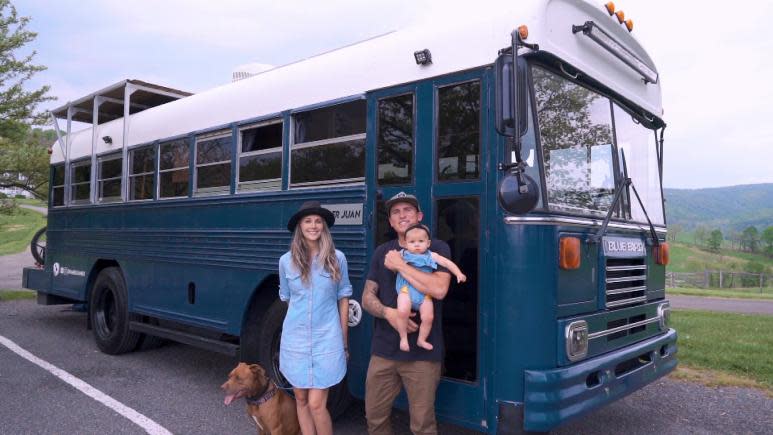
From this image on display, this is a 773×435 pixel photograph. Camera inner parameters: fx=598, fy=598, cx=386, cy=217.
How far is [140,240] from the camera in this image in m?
6.45

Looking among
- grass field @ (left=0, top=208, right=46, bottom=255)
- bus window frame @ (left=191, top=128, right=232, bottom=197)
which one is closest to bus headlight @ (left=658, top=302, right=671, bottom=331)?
bus window frame @ (left=191, top=128, right=232, bottom=197)

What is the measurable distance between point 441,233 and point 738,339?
277 inches

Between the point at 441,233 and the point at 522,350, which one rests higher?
the point at 441,233

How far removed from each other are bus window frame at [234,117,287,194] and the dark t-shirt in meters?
1.61

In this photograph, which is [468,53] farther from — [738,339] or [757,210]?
[757,210]

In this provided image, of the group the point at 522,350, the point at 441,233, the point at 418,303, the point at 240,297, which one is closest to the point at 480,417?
the point at 522,350

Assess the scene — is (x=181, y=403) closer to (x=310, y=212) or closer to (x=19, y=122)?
(x=310, y=212)

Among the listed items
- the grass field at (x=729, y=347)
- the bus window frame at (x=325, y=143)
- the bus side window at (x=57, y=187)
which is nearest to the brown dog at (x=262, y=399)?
the bus window frame at (x=325, y=143)

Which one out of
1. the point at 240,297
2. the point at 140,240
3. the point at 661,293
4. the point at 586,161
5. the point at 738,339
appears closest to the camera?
the point at 586,161

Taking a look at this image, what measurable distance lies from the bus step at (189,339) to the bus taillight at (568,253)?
286cm

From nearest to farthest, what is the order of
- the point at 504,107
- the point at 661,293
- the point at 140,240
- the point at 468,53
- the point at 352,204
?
the point at 504,107 → the point at 468,53 → the point at 352,204 → the point at 661,293 → the point at 140,240

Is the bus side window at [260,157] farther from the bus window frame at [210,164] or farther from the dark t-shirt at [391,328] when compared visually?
the dark t-shirt at [391,328]

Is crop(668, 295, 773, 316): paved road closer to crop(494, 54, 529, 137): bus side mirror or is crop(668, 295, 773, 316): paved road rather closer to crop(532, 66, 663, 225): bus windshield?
crop(532, 66, 663, 225): bus windshield

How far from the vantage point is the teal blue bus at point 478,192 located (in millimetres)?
3262
